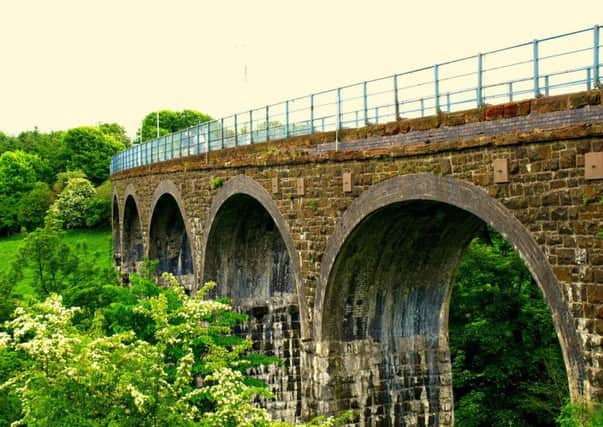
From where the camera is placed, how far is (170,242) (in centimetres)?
3569

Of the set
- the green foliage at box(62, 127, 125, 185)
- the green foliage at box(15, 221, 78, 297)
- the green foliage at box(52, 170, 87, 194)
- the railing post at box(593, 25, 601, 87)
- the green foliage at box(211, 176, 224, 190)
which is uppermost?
the green foliage at box(62, 127, 125, 185)

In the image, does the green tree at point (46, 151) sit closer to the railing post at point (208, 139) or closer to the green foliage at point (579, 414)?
the railing post at point (208, 139)

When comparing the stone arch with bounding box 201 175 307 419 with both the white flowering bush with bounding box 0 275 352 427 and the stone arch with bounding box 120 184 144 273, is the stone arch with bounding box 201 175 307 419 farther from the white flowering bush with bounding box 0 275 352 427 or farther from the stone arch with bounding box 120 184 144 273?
the stone arch with bounding box 120 184 144 273

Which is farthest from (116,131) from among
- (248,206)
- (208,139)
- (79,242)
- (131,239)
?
(248,206)

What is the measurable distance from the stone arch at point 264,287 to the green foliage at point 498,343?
5.29m

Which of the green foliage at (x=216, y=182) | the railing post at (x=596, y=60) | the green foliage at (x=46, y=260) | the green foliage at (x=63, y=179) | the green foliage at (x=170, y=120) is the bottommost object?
the green foliage at (x=46, y=260)

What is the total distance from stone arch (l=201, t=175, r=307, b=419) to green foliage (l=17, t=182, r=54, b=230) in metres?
58.5

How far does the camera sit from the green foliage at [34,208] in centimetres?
7956

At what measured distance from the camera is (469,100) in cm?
1337

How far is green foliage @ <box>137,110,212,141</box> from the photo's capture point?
332 ft

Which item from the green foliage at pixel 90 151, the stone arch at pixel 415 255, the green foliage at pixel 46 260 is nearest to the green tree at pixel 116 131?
the green foliage at pixel 90 151

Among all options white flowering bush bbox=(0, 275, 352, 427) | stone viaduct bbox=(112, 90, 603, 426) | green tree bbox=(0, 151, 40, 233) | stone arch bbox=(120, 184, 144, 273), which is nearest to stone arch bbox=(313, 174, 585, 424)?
stone viaduct bbox=(112, 90, 603, 426)

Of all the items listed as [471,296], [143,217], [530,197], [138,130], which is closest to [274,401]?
[471,296]

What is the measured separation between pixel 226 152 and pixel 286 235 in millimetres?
6093
